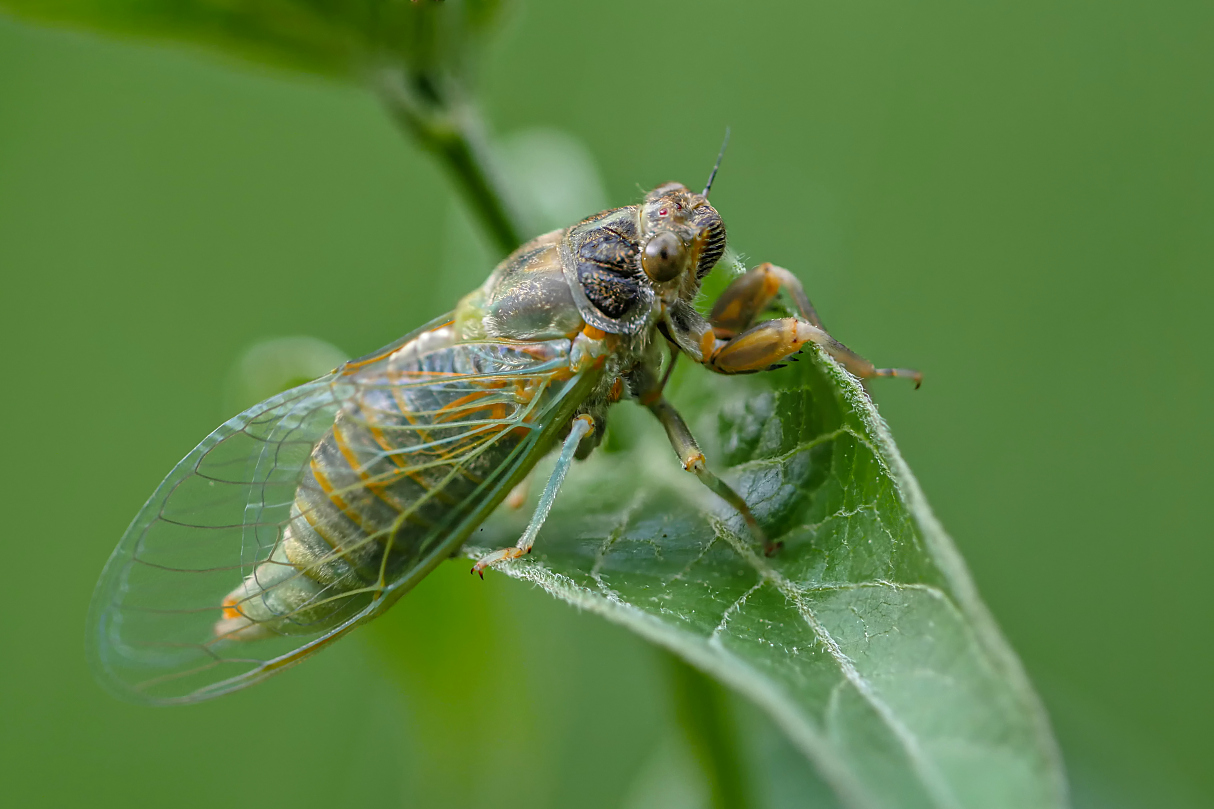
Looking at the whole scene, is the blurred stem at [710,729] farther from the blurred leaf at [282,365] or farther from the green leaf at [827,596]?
the blurred leaf at [282,365]

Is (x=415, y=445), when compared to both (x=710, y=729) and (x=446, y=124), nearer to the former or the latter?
(x=446, y=124)

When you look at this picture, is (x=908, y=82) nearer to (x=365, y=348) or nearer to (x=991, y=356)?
(x=991, y=356)

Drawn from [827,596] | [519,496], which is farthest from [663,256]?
[827,596]

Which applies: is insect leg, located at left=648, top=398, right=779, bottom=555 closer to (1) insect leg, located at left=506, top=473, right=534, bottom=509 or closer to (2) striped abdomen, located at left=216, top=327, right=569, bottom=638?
(2) striped abdomen, located at left=216, top=327, right=569, bottom=638

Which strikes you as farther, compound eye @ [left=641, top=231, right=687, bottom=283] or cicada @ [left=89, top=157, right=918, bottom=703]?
compound eye @ [left=641, top=231, right=687, bottom=283]

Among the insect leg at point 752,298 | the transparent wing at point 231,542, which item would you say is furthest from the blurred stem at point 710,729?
the insect leg at point 752,298

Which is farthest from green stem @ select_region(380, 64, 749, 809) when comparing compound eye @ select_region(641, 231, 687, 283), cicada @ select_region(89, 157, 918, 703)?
compound eye @ select_region(641, 231, 687, 283)
